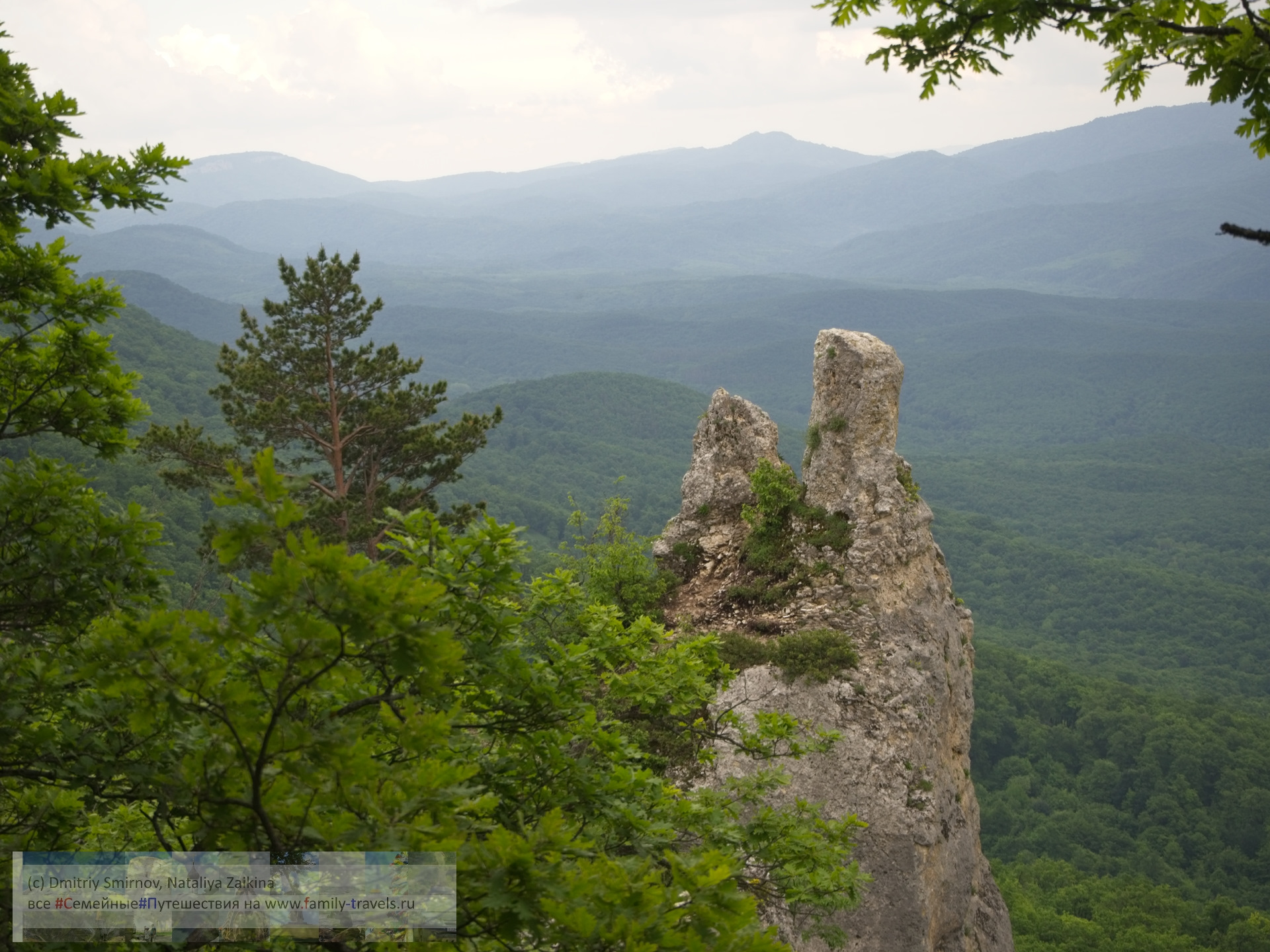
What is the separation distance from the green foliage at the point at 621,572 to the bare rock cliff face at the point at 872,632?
22.1 inches

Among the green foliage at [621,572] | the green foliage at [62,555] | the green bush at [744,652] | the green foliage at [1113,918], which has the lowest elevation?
the green foliage at [1113,918]

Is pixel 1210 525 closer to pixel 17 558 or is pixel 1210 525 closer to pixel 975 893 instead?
pixel 975 893

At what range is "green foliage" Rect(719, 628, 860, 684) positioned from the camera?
53.7 ft

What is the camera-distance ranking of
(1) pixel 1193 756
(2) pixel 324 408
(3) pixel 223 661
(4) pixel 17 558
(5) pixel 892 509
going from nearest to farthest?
(3) pixel 223 661, (4) pixel 17 558, (5) pixel 892 509, (2) pixel 324 408, (1) pixel 1193 756

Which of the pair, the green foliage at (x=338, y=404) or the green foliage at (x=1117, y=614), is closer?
the green foliage at (x=338, y=404)

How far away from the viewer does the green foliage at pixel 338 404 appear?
21781 mm

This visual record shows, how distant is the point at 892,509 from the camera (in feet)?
61.1

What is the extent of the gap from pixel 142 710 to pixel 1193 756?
86187 millimetres

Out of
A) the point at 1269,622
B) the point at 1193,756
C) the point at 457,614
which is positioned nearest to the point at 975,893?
the point at 457,614

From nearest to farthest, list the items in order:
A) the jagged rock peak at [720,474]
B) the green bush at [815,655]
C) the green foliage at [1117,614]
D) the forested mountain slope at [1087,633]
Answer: the green bush at [815,655] → the jagged rock peak at [720,474] → the forested mountain slope at [1087,633] → the green foliage at [1117,614]

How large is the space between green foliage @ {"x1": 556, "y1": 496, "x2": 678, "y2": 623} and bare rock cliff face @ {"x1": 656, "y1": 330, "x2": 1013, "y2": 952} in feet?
1.84

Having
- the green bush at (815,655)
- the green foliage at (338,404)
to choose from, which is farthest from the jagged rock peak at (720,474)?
the green foliage at (338,404)

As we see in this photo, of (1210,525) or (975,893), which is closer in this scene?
(975,893)

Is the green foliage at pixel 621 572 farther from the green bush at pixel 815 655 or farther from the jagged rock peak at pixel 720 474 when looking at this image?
the green bush at pixel 815 655
